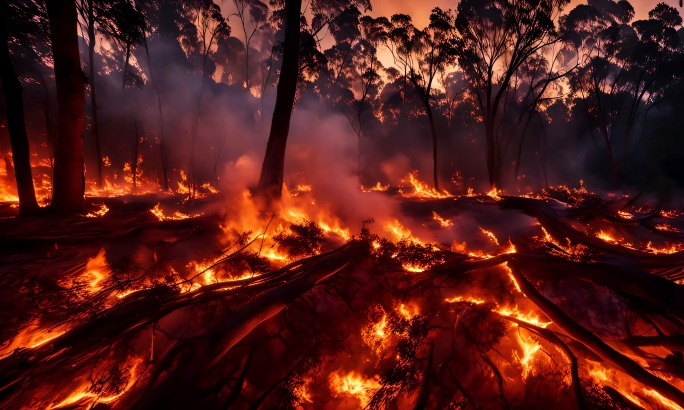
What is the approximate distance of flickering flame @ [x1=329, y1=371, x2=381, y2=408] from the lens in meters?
3.80

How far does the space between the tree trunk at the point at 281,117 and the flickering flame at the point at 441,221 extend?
5.31 meters

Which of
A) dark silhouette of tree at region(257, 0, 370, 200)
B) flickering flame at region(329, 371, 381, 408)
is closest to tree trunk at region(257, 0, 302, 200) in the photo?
dark silhouette of tree at region(257, 0, 370, 200)

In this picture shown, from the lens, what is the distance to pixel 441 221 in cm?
950

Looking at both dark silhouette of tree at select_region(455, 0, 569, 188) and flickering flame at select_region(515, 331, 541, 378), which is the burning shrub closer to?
flickering flame at select_region(515, 331, 541, 378)

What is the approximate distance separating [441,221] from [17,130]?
11435mm

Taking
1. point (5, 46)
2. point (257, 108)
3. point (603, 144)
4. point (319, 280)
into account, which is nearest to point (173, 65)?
point (257, 108)

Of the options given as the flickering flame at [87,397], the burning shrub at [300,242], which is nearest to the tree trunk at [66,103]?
the burning shrub at [300,242]

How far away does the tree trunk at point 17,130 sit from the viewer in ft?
20.5

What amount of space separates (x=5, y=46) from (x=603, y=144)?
46.1 metres

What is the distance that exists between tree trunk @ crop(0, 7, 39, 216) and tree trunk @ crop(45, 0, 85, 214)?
0.41m

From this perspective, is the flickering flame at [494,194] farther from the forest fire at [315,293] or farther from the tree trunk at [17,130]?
the tree trunk at [17,130]

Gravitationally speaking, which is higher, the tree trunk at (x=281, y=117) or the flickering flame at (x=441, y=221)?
the tree trunk at (x=281, y=117)

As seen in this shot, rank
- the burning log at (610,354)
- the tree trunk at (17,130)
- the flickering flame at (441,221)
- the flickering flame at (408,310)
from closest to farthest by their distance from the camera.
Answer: the burning log at (610,354)
the flickering flame at (408,310)
the tree trunk at (17,130)
the flickering flame at (441,221)

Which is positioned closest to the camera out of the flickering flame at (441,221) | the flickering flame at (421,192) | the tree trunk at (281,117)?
the tree trunk at (281,117)
